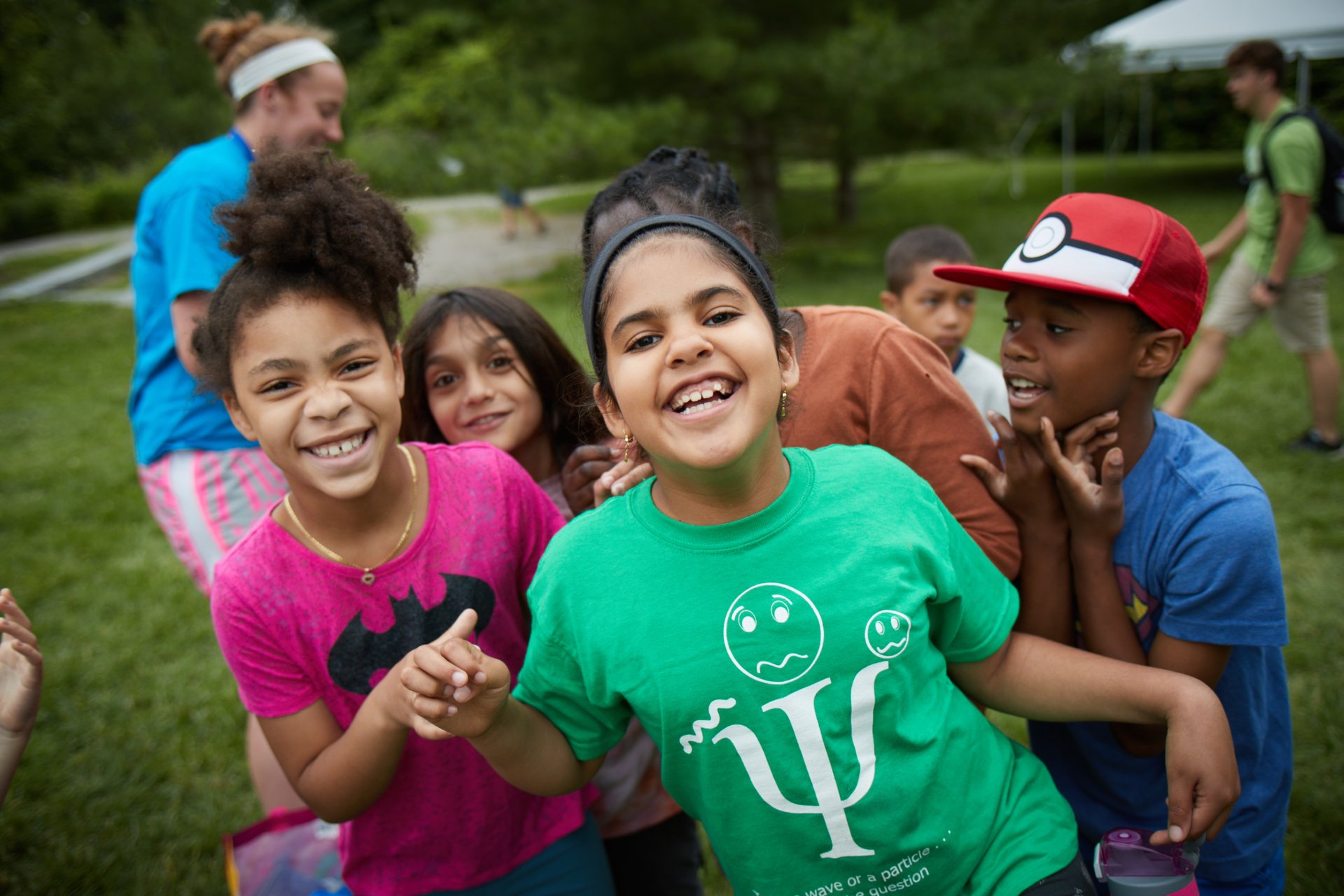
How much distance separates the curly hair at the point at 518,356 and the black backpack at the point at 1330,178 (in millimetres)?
5159

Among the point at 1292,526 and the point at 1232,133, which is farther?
the point at 1232,133

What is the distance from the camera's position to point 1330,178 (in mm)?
5312

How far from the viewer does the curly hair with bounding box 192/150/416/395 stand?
1742 mm

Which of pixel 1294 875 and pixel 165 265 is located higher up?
pixel 165 265

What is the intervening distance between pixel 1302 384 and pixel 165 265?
23.6ft

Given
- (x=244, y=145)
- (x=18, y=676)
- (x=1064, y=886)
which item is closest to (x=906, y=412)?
(x=1064, y=886)

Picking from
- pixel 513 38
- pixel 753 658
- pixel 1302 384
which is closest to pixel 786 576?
pixel 753 658

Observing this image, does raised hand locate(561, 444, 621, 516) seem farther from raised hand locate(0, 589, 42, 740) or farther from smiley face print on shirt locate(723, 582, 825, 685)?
raised hand locate(0, 589, 42, 740)

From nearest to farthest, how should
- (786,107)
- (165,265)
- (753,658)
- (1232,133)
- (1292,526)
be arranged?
(753,658) < (165,265) < (1292,526) < (786,107) < (1232,133)

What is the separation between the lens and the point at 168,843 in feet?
10.1

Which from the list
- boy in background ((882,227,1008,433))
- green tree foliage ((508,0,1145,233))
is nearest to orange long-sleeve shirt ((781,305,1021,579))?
boy in background ((882,227,1008,433))

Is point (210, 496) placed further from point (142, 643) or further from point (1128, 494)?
point (1128, 494)

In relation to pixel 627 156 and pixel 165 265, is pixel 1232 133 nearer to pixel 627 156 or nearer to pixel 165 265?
pixel 627 156

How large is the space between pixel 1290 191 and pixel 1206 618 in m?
4.92
